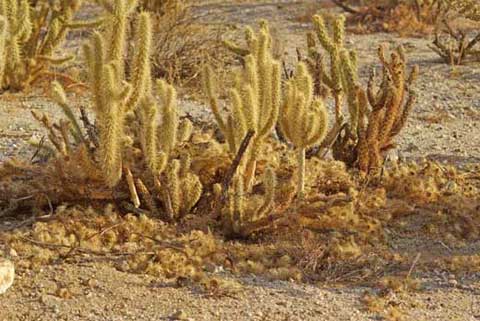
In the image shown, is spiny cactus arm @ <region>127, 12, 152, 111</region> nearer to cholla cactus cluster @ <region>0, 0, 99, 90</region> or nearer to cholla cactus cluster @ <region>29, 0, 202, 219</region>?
cholla cactus cluster @ <region>29, 0, 202, 219</region>

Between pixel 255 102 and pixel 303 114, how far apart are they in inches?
8.8

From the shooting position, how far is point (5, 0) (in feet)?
21.9

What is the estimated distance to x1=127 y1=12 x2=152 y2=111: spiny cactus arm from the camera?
13.2ft

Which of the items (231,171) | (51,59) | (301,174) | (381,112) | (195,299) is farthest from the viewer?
(51,59)

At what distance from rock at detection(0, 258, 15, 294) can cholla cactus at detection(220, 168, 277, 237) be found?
3.44 feet

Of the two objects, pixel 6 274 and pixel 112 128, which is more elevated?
pixel 112 128

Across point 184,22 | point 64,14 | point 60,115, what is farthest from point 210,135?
point 184,22

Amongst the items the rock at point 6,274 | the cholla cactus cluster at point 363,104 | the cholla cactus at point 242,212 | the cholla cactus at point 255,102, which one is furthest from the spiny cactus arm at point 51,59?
the rock at point 6,274

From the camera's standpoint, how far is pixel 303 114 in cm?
427

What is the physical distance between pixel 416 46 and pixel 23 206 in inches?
259

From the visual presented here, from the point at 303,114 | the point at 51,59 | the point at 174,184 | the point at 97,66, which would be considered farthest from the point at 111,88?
the point at 51,59

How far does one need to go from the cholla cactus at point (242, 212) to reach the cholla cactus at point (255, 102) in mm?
171

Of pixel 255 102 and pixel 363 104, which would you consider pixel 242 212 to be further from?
pixel 363 104

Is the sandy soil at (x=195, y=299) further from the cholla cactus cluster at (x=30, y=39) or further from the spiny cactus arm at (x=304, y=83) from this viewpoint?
the cholla cactus cluster at (x=30, y=39)
